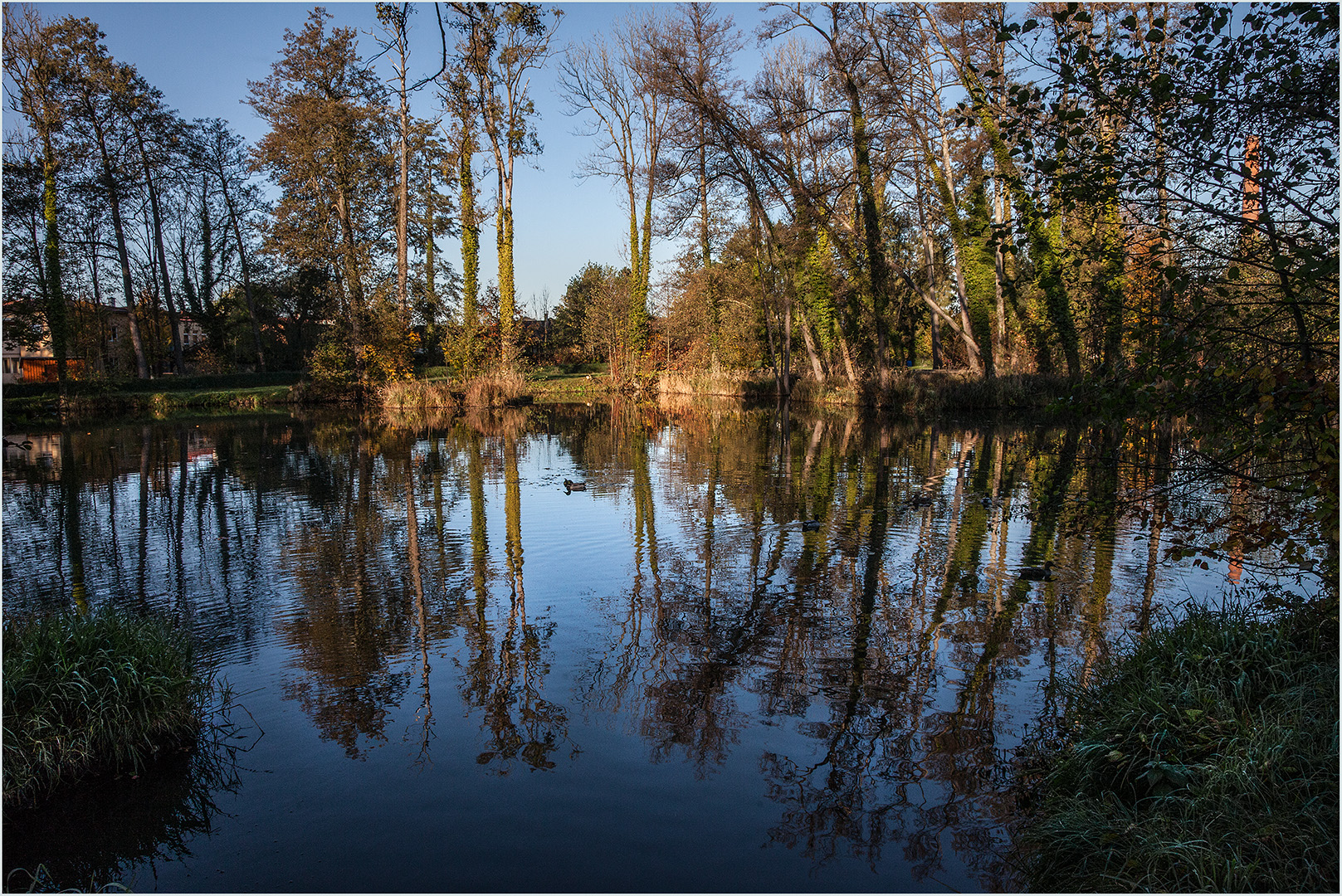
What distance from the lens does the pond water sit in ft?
12.0

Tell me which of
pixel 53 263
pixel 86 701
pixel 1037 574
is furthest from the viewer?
pixel 53 263

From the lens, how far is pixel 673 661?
562 cm

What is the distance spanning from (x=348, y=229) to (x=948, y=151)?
23191 millimetres

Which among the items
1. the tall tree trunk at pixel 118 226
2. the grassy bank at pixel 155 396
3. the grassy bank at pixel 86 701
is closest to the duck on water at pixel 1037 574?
the grassy bank at pixel 86 701

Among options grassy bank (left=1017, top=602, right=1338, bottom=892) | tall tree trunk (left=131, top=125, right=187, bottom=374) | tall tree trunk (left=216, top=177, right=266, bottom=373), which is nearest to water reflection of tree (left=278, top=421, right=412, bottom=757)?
grassy bank (left=1017, top=602, right=1338, bottom=892)

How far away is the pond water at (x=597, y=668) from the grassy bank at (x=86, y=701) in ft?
0.63

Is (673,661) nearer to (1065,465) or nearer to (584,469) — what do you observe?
(584,469)

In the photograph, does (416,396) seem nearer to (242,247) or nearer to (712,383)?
(712,383)

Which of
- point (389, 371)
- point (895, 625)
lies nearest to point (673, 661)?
point (895, 625)

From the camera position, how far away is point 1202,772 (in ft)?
11.5

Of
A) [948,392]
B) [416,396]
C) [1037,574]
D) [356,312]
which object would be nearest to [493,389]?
[416,396]

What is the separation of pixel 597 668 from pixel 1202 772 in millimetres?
3427

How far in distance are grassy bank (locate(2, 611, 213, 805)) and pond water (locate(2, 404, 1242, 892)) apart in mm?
192

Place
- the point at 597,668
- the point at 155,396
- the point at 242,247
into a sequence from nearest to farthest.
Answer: the point at 597,668, the point at 155,396, the point at 242,247
